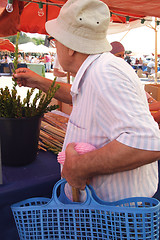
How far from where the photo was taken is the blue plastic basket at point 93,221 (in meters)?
0.76

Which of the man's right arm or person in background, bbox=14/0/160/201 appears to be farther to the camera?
the man's right arm

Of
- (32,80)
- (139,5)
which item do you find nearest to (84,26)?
(32,80)

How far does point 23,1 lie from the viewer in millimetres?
3361

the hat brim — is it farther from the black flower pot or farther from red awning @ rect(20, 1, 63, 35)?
red awning @ rect(20, 1, 63, 35)

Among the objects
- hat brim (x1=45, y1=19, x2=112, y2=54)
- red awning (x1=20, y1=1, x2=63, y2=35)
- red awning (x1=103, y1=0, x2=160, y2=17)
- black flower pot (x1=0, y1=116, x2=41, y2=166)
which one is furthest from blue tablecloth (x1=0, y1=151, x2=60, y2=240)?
red awning (x1=20, y1=1, x2=63, y2=35)

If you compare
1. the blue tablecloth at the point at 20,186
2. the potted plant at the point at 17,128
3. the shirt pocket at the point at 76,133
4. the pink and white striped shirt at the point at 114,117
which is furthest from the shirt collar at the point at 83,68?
the blue tablecloth at the point at 20,186

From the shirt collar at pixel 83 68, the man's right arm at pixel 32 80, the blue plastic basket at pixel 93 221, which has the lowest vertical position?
the blue plastic basket at pixel 93 221

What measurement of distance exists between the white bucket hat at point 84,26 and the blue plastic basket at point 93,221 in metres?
0.51

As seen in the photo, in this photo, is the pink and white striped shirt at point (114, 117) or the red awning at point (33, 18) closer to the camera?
the pink and white striped shirt at point (114, 117)

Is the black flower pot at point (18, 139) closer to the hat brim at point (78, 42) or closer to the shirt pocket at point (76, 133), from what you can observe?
the shirt pocket at point (76, 133)

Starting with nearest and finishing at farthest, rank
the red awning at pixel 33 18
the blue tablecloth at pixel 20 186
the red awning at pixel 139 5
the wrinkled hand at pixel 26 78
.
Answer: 1. the blue tablecloth at pixel 20 186
2. the wrinkled hand at pixel 26 78
3. the red awning at pixel 139 5
4. the red awning at pixel 33 18

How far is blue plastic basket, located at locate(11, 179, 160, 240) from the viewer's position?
757 mm

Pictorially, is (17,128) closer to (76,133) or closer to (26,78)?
(76,133)

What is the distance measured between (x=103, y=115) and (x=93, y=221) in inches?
14.4
